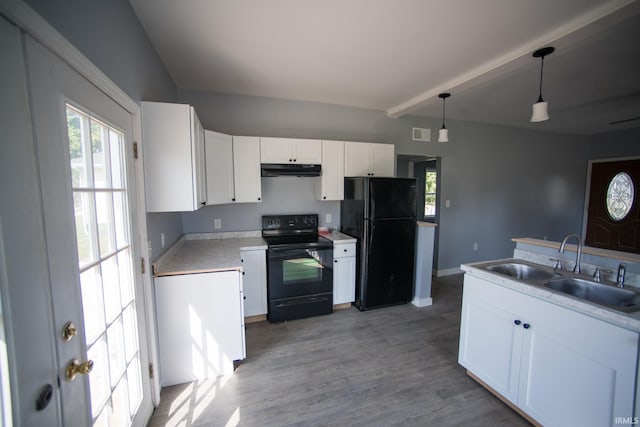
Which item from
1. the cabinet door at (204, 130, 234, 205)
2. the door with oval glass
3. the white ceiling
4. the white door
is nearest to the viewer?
the white door

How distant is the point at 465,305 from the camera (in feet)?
6.82

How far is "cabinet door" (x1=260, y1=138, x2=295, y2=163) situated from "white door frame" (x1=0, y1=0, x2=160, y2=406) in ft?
4.66

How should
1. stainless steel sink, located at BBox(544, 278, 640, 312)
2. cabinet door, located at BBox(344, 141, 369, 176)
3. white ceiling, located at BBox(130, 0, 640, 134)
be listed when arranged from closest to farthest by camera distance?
stainless steel sink, located at BBox(544, 278, 640, 312)
white ceiling, located at BBox(130, 0, 640, 134)
cabinet door, located at BBox(344, 141, 369, 176)

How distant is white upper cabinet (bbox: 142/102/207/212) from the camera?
179 centimetres

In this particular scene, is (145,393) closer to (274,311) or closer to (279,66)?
(274,311)

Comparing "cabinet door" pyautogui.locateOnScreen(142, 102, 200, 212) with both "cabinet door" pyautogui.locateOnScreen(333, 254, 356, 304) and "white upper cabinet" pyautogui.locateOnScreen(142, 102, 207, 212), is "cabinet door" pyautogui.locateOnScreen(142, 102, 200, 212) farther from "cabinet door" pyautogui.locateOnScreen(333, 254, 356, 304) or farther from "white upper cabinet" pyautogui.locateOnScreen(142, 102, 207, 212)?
"cabinet door" pyautogui.locateOnScreen(333, 254, 356, 304)

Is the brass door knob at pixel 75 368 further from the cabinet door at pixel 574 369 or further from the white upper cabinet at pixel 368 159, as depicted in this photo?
the white upper cabinet at pixel 368 159

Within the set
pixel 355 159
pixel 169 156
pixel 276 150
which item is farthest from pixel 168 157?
pixel 355 159

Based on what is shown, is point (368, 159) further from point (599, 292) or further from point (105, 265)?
point (105, 265)

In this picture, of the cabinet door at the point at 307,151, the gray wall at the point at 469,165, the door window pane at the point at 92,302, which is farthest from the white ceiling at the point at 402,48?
the door window pane at the point at 92,302

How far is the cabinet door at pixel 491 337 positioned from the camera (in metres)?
1.74
